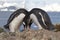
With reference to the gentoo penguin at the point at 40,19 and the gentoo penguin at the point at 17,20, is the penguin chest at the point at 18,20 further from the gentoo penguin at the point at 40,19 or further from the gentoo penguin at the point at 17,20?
the gentoo penguin at the point at 40,19

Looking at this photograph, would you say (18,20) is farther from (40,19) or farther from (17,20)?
(40,19)

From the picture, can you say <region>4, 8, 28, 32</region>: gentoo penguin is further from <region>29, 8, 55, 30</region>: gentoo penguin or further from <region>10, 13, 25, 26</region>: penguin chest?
<region>29, 8, 55, 30</region>: gentoo penguin

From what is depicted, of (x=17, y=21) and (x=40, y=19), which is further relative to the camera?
(x=17, y=21)

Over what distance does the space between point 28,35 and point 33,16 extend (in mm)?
4562

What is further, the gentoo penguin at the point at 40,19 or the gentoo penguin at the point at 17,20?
the gentoo penguin at the point at 17,20

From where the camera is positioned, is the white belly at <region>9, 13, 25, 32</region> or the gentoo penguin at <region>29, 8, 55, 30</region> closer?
the gentoo penguin at <region>29, 8, 55, 30</region>

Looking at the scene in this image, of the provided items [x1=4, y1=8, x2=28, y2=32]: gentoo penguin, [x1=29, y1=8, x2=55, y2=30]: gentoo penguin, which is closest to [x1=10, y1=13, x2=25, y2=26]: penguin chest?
[x1=4, y1=8, x2=28, y2=32]: gentoo penguin

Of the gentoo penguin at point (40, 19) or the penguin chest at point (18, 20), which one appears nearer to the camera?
the gentoo penguin at point (40, 19)

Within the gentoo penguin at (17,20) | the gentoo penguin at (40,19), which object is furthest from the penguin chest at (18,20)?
the gentoo penguin at (40,19)

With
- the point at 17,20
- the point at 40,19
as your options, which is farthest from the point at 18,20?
the point at 40,19

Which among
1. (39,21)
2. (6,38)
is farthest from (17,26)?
(6,38)

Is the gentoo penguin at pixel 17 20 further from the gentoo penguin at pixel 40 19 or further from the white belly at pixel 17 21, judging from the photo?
the gentoo penguin at pixel 40 19

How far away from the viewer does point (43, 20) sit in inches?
415

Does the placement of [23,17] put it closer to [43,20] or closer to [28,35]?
[43,20]
